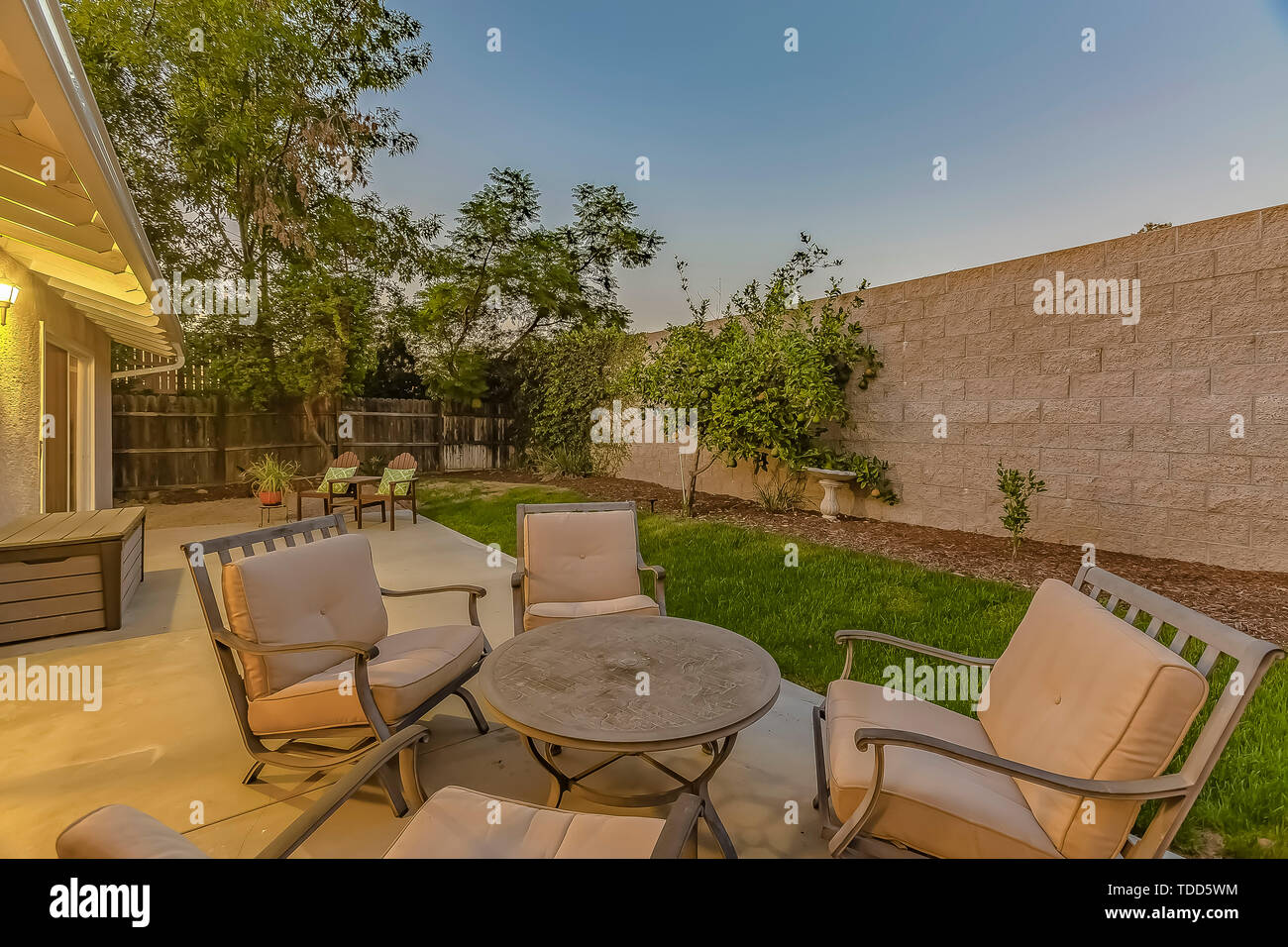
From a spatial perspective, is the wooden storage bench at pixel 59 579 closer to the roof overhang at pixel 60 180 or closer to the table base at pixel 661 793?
the roof overhang at pixel 60 180

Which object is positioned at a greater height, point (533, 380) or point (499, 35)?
point (499, 35)

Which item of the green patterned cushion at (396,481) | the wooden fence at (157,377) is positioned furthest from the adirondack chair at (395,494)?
the wooden fence at (157,377)

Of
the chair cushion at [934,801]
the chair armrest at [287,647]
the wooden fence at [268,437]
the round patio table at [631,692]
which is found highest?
the wooden fence at [268,437]

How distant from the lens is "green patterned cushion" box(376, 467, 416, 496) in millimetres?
7884

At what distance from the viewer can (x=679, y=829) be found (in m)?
1.23

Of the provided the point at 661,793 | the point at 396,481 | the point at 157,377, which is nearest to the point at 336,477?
the point at 396,481

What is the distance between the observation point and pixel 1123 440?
5.02 m

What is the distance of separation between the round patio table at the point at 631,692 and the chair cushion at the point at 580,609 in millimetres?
503

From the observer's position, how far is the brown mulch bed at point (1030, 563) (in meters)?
3.88

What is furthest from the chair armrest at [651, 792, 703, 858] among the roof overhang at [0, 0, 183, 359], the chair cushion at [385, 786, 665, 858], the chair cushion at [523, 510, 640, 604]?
the roof overhang at [0, 0, 183, 359]

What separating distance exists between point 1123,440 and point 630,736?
539 centimetres

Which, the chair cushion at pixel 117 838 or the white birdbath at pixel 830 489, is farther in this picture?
the white birdbath at pixel 830 489

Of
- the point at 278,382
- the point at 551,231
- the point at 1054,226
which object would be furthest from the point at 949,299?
the point at 551,231
